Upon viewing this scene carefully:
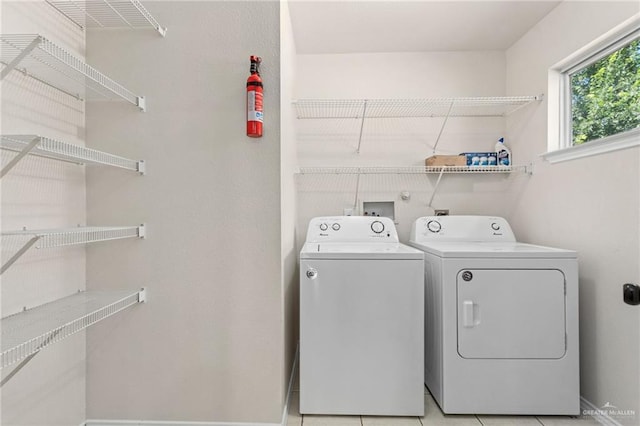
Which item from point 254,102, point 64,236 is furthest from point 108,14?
point 64,236

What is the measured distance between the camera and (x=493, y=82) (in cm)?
255

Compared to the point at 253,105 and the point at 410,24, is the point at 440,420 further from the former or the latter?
the point at 410,24

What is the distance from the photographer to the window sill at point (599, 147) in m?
1.51

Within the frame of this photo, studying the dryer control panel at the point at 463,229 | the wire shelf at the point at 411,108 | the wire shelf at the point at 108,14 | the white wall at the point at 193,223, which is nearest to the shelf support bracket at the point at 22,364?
the white wall at the point at 193,223

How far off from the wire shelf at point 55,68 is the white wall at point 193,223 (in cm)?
11

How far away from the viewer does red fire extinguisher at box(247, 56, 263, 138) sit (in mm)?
1507

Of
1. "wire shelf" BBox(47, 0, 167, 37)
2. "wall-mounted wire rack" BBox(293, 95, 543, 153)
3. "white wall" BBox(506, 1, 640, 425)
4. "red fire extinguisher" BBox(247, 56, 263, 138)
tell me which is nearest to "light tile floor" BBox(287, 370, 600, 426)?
"white wall" BBox(506, 1, 640, 425)

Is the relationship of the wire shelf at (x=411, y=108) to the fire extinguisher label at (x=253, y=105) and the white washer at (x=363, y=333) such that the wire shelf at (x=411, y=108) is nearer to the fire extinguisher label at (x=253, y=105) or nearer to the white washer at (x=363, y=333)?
the fire extinguisher label at (x=253, y=105)

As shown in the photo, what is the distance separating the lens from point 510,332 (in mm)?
1672

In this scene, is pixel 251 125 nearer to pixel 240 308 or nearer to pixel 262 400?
pixel 240 308

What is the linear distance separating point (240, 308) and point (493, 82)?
2.47 meters

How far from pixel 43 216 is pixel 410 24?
232 centimetres

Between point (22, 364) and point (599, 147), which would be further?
point (599, 147)

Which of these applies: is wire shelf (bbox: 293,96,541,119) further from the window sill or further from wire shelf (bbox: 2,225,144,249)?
wire shelf (bbox: 2,225,144,249)
